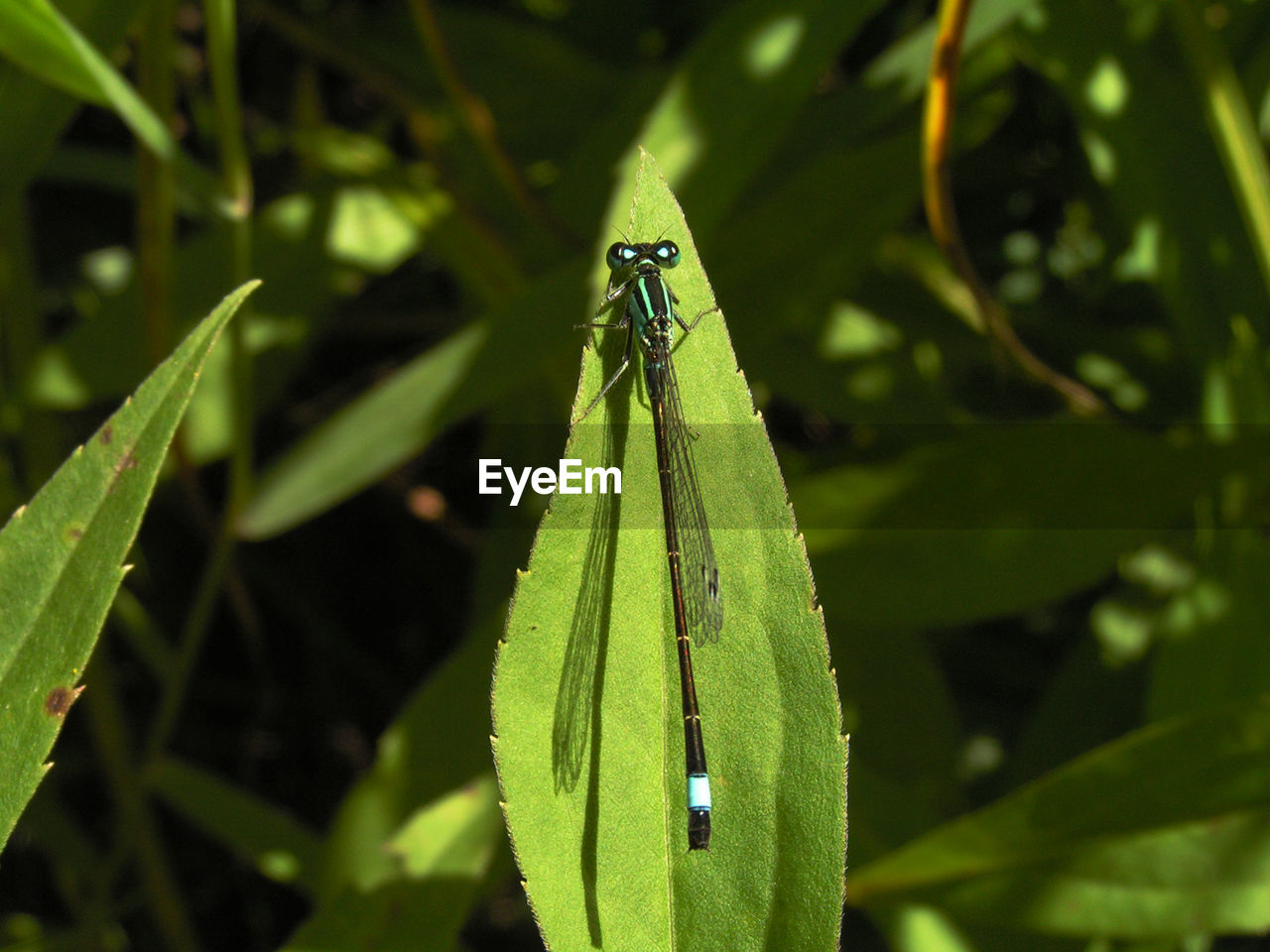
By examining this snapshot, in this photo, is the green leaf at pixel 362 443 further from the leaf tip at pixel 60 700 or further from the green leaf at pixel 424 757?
the leaf tip at pixel 60 700

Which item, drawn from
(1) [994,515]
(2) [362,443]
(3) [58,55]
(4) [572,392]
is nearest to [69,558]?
(3) [58,55]

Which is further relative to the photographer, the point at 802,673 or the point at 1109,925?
the point at 1109,925

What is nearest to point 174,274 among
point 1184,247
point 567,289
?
point 567,289

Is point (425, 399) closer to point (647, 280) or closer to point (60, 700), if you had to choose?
point (647, 280)

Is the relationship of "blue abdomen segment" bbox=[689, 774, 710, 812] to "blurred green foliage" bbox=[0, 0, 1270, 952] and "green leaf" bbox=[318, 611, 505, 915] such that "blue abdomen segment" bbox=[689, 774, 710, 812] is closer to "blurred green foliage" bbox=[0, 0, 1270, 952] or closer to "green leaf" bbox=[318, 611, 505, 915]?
"blurred green foliage" bbox=[0, 0, 1270, 952]

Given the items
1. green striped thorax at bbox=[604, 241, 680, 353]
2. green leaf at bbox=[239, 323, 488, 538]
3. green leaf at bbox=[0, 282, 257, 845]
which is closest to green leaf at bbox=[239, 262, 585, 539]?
green leaf at bbox=[239, 323, 488, 538]

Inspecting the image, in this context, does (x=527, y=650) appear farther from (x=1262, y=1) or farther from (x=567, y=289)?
(x=1262, y=1)
